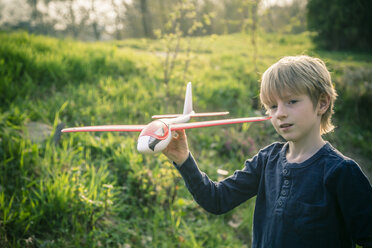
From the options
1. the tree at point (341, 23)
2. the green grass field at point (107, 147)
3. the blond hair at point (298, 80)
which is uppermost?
the tree at point (341, 23)

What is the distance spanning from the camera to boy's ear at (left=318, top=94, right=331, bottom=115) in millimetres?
1459

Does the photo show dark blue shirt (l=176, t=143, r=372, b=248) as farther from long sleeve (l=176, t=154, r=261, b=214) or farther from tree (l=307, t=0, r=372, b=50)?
tree (l=307, t=0, r=372, b=50)

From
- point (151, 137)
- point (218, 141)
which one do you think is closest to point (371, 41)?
point (218, 141)

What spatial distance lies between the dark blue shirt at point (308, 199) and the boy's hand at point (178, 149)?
1.5 inches

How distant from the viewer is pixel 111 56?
6.46 meters

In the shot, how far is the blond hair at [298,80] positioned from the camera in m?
1.39

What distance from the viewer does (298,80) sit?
1394 mm

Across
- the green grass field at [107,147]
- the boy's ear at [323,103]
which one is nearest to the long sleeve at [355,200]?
the boy's ear at [323,103]

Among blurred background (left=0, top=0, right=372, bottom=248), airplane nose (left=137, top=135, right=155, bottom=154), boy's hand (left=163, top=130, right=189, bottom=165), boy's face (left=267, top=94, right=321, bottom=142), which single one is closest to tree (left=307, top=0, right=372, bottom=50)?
blurred background (left=0, top=0, right=372, bottom=248)

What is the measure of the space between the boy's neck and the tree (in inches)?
383

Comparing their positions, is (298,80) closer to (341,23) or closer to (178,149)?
(178,149)

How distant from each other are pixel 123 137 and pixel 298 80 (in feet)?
9.98

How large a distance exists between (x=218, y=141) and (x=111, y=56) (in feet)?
11.6

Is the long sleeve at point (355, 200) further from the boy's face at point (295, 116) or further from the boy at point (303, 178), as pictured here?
the boy's face at point (295, 116)
